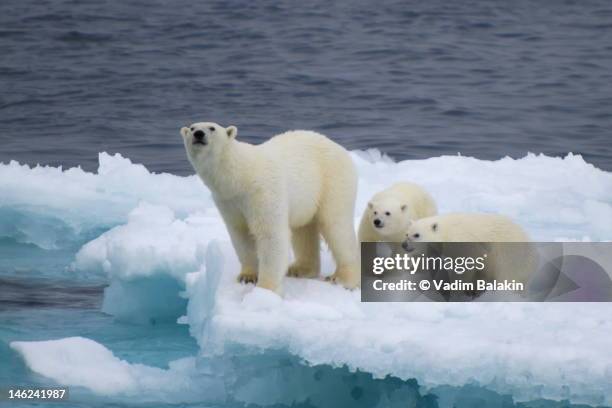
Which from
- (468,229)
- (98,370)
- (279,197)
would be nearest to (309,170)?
(279,197)

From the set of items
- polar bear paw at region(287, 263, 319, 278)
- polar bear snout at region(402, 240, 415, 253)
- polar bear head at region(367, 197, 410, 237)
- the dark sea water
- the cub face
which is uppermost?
the dark sea water

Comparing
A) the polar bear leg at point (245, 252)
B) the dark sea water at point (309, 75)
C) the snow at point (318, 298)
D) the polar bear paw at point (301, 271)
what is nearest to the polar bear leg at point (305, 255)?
the polar bear paw at point (301, 271)

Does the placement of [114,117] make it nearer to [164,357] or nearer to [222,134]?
[164,357]

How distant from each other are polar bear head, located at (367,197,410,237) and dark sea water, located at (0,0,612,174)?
8.18 meters

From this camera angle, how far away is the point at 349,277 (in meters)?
6.73

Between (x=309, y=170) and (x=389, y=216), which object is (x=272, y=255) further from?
(x=389, y=216)

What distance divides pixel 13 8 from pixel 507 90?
13895 millimetres

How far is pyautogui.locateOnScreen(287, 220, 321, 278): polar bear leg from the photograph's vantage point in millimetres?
6898

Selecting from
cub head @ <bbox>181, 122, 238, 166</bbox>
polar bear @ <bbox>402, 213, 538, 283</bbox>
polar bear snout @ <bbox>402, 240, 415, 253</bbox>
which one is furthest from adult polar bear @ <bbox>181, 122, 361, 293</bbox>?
polar bear @ <bbox>402, 213, 538, 283</bbox>

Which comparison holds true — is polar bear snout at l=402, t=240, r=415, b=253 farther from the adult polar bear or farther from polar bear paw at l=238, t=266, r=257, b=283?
polar bear paw at l=238, t=266, r=257, b=283

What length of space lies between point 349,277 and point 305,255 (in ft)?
1.20

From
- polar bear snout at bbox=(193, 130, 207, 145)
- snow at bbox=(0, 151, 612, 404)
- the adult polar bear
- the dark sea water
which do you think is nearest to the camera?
snow at bbox=(0, 151, 612, 404)

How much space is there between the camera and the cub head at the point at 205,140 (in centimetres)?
601

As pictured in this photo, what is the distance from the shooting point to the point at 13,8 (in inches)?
1142
